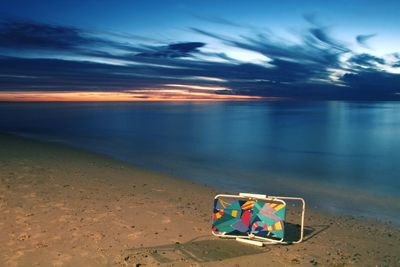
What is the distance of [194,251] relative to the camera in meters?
7.61

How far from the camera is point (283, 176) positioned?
1900 cm

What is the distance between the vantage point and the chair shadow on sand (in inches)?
283

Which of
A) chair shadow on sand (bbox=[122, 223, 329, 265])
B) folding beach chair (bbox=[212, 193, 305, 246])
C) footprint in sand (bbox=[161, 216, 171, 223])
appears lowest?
chair shadow on sand (bbox=[122, 223, 329, 265])

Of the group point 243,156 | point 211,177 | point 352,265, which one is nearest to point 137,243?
point 352,265

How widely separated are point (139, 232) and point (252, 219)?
108 inches

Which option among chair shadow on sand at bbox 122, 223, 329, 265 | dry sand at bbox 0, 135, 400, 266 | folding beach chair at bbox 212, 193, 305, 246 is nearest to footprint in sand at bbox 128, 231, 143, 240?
dry sand at bbox 0, 135, 400, 266

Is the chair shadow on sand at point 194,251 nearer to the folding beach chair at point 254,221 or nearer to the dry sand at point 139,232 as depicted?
the dry sand at point 139,232

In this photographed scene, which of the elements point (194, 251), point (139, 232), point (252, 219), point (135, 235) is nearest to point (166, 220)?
point (139, 232)

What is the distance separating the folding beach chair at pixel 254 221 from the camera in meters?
8.03

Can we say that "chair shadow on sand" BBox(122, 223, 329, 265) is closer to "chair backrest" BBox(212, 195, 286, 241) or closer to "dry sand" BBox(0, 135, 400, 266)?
"dry sand" BBox(0, 135, 400, 266)

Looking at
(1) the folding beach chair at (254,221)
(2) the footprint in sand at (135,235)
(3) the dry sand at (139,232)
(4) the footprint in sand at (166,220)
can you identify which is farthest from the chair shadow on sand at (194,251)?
(4) the footprint in sand at (166,220)

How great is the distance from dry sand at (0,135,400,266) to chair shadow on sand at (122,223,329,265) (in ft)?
0.07

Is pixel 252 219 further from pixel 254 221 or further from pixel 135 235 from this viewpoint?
pixel 135 235

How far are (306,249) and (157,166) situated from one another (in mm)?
13666
